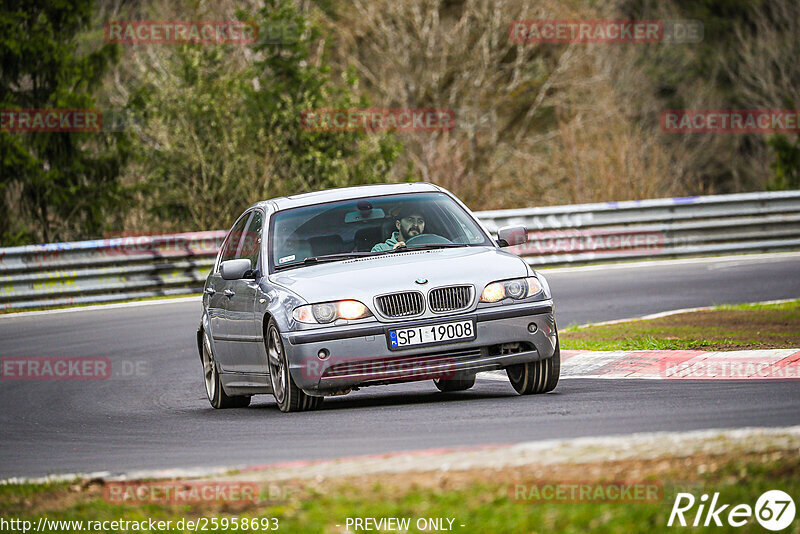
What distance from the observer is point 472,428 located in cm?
754

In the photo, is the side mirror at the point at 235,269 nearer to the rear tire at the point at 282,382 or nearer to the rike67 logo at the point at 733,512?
the rear tire at the point at 282,382

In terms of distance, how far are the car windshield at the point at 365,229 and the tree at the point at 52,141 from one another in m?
16.7

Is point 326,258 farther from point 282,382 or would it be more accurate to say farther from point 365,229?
point 282,382

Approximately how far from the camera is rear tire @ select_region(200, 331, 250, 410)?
1109cm

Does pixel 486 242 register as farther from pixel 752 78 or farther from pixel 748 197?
pixel 752 78

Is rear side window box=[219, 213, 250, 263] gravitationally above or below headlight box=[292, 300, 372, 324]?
below

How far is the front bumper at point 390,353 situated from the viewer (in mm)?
9023

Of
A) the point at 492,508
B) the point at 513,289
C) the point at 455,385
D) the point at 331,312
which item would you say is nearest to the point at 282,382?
the point at 331,312

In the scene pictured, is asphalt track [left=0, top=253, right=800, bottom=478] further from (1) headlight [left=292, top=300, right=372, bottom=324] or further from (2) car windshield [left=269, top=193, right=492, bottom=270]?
(2) car windshield [left=269, top=193, right=492, bottom=270]

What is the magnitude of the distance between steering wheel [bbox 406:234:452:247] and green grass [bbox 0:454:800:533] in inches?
182

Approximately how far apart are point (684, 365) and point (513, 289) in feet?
6.84

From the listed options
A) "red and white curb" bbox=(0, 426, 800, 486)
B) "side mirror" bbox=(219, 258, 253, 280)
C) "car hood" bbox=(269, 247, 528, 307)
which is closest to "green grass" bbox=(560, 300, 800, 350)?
"car hood" bbox=(269, 247, 528, 307)

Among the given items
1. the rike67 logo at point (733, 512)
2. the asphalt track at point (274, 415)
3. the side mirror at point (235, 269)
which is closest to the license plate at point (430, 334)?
the asphalt track at point (274, 415)

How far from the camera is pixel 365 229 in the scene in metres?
10.3
